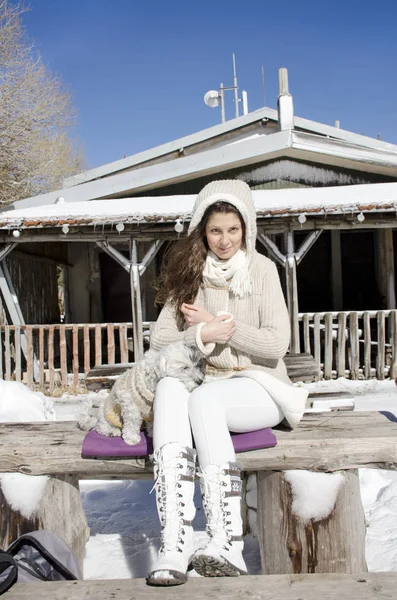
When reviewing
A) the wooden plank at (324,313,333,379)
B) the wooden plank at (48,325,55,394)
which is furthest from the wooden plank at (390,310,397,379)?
the wooden plank at (48,325,55,394)

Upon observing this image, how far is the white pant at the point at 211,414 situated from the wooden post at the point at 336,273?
32.6 ft

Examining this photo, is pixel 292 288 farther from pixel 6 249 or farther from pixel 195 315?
pixel 195 315

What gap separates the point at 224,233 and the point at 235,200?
0.62 feet

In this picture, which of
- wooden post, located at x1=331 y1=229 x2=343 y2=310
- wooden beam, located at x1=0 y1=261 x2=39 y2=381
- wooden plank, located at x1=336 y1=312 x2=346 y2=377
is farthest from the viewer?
A: wooden post, located at x1=331 y1=229 x2=343 y2=310

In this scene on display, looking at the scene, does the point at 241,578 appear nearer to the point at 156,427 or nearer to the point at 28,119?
the point at 156,427

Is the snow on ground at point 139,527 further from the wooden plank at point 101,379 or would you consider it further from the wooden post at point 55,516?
the wooden plank at point 101,379

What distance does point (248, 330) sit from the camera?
104 inches

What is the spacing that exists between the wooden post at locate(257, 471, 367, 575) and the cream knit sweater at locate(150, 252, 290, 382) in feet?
1.91

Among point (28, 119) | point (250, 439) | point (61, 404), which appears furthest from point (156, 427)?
point (28, 119)

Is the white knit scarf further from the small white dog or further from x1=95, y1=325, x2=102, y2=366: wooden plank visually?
x1=95, y1=325, x2=102, y2=366: wooden plank

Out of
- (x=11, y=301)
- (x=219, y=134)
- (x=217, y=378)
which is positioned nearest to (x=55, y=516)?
(x=217, y=378)

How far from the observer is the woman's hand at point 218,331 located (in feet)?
8.46

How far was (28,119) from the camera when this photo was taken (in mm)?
18484

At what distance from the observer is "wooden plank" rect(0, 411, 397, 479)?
2469 mm
